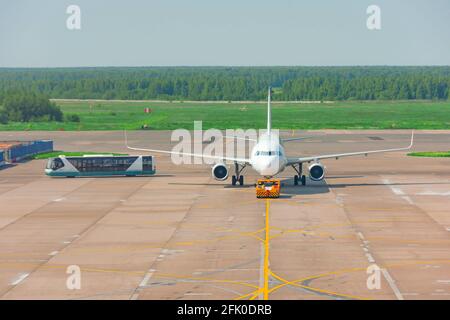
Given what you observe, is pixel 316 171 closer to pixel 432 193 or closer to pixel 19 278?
pixel 432 193

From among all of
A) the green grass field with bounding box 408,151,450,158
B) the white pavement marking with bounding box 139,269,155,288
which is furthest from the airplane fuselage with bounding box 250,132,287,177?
the green grass field with bounding box 408,151,450,158

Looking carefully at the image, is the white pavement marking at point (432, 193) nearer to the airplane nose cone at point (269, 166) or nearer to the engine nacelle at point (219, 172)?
the airplane nose cone at point (269, 166)

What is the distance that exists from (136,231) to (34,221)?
973cm

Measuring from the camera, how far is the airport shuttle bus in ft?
319

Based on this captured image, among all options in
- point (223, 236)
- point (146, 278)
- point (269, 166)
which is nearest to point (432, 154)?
point (269, 166)

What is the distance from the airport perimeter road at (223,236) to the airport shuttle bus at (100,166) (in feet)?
6.67

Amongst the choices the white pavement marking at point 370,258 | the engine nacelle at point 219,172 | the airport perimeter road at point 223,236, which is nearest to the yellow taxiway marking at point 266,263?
the airport perimeter road at point 223,236

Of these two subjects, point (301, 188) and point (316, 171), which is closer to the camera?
point (316, 171)

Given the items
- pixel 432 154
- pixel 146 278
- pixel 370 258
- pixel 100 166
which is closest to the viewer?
pixel 146 278

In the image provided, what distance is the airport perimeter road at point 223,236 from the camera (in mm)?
43969

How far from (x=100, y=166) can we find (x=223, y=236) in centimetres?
4139

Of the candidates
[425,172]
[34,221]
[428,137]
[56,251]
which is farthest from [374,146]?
[56,251]

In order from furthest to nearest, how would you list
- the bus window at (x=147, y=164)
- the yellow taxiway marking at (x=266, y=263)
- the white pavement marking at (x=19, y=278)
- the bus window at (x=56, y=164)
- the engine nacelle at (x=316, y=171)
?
1. the bus window at (x=147, y=164)
2. the bus window at (x=56, y=164)
3. the engine nacelle at (x=316, y=171)
4. the white pavement marking at (x=19, y=278)
5. the yellow taxiway marking at (x=266, y=263)

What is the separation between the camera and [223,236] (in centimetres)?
5906
